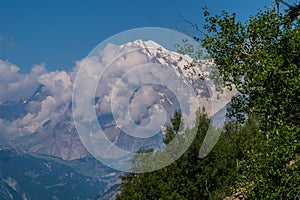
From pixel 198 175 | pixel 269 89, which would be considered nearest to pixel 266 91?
pixel 269 89

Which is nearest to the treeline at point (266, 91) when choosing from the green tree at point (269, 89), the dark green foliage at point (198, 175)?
the green tree at point (269, 89)

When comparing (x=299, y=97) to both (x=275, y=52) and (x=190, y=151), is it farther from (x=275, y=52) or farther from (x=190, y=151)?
(x=190, y=151)

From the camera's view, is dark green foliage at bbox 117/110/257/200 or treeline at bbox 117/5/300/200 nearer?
treeline at bbox 117/5/300/200

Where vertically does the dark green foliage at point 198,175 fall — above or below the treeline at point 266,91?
above

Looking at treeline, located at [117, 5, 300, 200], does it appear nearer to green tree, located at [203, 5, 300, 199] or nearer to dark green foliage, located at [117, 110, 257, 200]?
green tree, located at [203, 5, 300, 199]

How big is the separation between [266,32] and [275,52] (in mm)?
1621

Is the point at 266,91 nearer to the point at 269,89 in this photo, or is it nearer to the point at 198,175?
the point at 269,89

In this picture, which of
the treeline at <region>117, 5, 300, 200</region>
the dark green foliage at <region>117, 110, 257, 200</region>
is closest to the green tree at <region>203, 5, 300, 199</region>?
the treeline at <region>117, 5, 300, 200</region>

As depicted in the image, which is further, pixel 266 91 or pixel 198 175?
pixel 198 175

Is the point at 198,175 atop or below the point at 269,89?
atop

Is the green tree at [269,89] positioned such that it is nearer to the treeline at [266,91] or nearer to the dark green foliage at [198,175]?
the treeline at [266,91]

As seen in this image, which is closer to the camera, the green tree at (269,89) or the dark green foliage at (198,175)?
the green tree at (269,89)

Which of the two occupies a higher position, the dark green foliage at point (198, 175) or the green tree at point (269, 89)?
the dark green foliage at point (198, 175)

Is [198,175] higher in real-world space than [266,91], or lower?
higher
